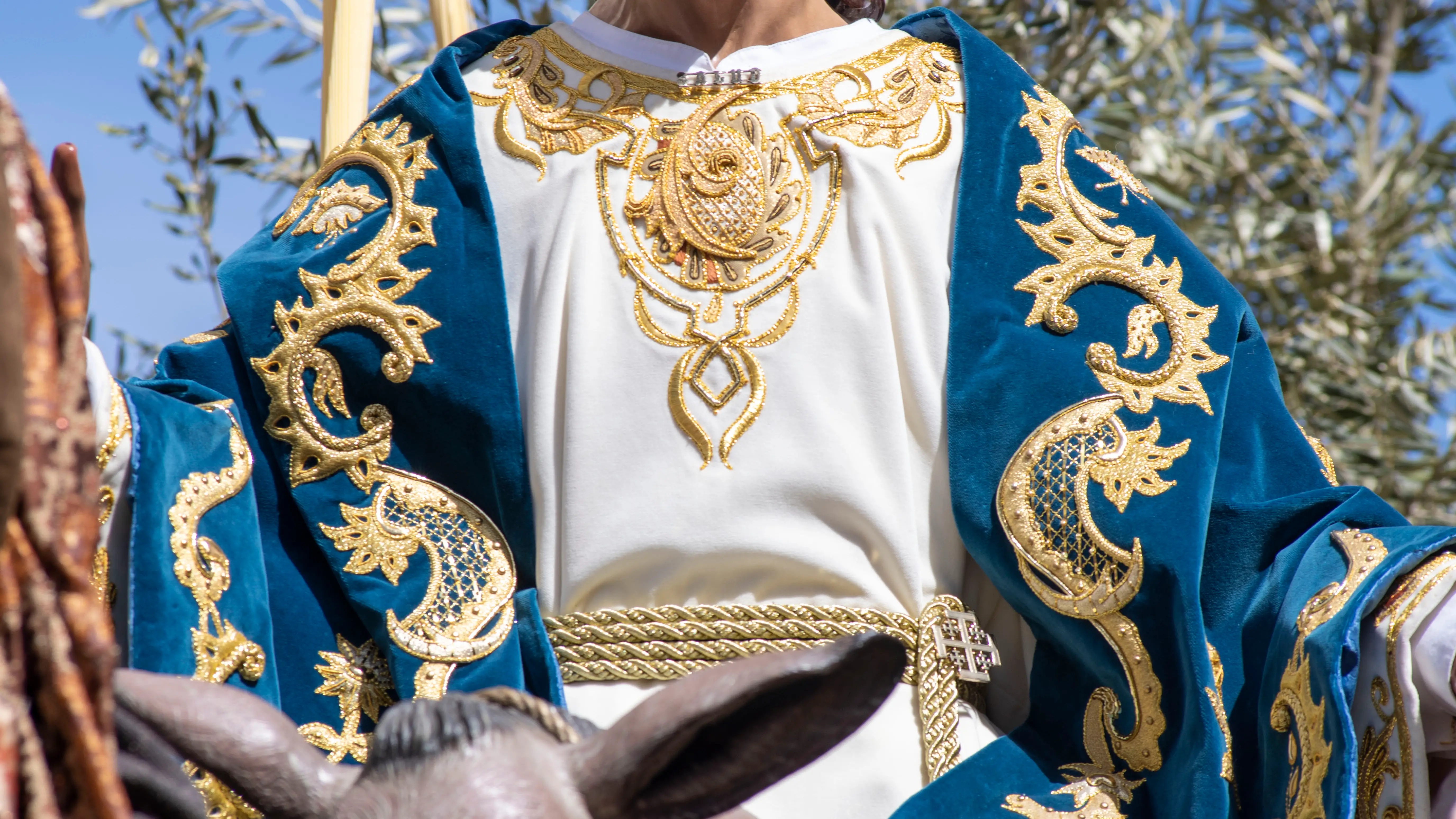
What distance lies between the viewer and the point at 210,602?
2104 mm

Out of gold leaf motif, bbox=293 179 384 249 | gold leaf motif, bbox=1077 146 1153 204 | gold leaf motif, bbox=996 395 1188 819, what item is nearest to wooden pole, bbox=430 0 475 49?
gold leaf motif, bbox=293 179 384 249

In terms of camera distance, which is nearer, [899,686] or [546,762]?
[546,762]

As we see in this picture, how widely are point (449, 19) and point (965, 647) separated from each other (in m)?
1.58

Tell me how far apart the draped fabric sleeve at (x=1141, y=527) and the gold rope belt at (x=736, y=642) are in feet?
0.33

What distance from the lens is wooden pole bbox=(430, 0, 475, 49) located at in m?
3.14

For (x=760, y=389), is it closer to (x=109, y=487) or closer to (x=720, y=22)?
(x=720, y=22)

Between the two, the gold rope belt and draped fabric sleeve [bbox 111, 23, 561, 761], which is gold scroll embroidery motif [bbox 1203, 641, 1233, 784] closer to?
the gold rope belt

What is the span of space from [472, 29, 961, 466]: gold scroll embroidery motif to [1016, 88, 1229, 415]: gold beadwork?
165 millimetres

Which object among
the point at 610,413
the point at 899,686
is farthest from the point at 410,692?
the point at 899,686

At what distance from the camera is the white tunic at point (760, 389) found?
226cm

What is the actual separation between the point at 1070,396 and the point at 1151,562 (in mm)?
269

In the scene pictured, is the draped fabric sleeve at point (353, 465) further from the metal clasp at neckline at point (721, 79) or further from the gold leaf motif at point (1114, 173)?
the gold leaf motif at point (1114, 173)

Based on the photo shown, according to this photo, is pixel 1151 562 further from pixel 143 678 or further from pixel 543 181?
pixel 143 678

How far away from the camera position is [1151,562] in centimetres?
224
